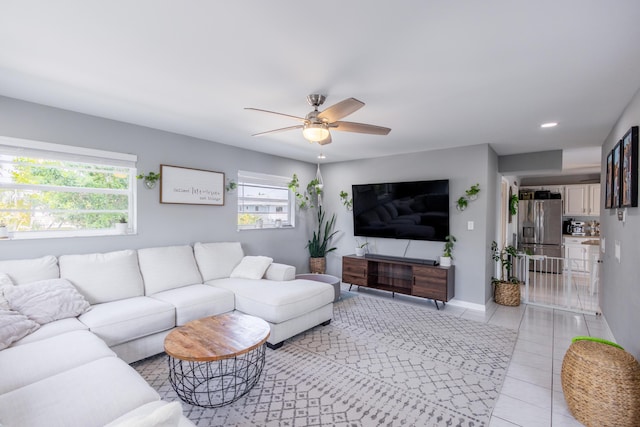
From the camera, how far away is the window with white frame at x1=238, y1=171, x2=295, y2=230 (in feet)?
15.5

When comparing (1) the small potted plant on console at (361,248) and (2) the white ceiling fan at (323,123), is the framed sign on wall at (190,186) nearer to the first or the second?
(2) the white ceiling fan at (323,123)

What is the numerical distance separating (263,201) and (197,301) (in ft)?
7.81

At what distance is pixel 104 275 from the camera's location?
292 cm

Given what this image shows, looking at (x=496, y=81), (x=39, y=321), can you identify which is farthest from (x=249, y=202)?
(x=496, y=81)

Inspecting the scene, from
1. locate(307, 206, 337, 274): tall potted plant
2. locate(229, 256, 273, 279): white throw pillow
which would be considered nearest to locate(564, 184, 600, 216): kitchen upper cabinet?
locate(307, 206, 337, 274): tall potted plant

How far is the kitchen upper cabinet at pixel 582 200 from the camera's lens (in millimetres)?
6777

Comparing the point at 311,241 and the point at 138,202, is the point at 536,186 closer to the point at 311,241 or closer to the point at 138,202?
the point at 311,241

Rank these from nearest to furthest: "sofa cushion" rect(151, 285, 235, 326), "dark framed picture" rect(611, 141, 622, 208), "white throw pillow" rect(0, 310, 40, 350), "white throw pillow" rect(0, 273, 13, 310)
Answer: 1. "white throw pillow" rect(0, 310, 40, 350)
2. "white throw pillow" rect(0, 273, 13, 310)
3. "dark framed picture" rect(611, 141, 622, 208)
4. "sofa cushion" rect(151, 285, 235, 326)

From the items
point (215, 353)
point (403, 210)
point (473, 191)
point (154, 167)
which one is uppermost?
point (154, 167)

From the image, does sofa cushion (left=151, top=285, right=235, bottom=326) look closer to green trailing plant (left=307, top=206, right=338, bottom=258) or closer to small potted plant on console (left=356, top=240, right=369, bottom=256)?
green trailing plant (left=307, top=206, right=338, bottom=258)

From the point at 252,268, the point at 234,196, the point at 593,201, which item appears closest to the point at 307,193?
the point at 234,196

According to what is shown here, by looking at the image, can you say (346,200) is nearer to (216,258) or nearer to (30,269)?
(216,258)

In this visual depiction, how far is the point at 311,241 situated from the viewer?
5754 mm

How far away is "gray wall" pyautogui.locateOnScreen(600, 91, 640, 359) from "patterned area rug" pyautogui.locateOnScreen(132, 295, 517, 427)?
92 cm
